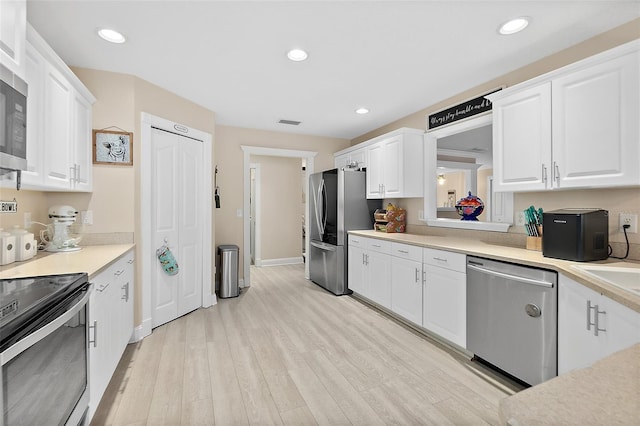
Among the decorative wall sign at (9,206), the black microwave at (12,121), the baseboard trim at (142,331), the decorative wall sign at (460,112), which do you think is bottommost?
the baseboard trim at (142,331)

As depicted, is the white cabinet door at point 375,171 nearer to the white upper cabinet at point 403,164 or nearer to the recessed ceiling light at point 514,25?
the white upper cabinet at point 403,164

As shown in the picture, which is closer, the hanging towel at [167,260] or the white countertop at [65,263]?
the white countertop at [65,263]

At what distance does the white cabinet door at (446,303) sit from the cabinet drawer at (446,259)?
1.5 inches

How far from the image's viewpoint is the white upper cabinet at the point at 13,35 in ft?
4.43

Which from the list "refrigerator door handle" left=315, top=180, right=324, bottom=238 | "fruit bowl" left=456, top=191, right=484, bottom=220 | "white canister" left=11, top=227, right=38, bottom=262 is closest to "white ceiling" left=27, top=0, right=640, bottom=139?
"fruit bowl" left=456, top=191, right=484, bottom=220

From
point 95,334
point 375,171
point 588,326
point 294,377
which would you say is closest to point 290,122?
point 375,171

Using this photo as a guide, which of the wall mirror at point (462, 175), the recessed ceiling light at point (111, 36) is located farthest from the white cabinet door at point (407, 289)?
the recessed ceiling light at point (111, 36)

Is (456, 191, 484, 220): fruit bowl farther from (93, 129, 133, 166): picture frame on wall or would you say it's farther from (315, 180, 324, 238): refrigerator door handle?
(93, 129, 133, 166): picture frame on wall

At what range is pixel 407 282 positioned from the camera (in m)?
3.05

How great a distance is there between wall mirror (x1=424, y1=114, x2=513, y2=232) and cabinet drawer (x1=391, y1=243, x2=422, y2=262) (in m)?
0.71

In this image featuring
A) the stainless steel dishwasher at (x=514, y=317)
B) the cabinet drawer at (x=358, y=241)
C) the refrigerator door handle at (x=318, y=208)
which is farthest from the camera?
the refrigerator door handle at (x=318, y=208)

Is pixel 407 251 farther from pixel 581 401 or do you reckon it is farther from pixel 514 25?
pixel 581 401

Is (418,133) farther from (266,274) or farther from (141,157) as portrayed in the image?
(266,274)

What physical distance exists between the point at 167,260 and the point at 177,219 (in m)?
0.47
